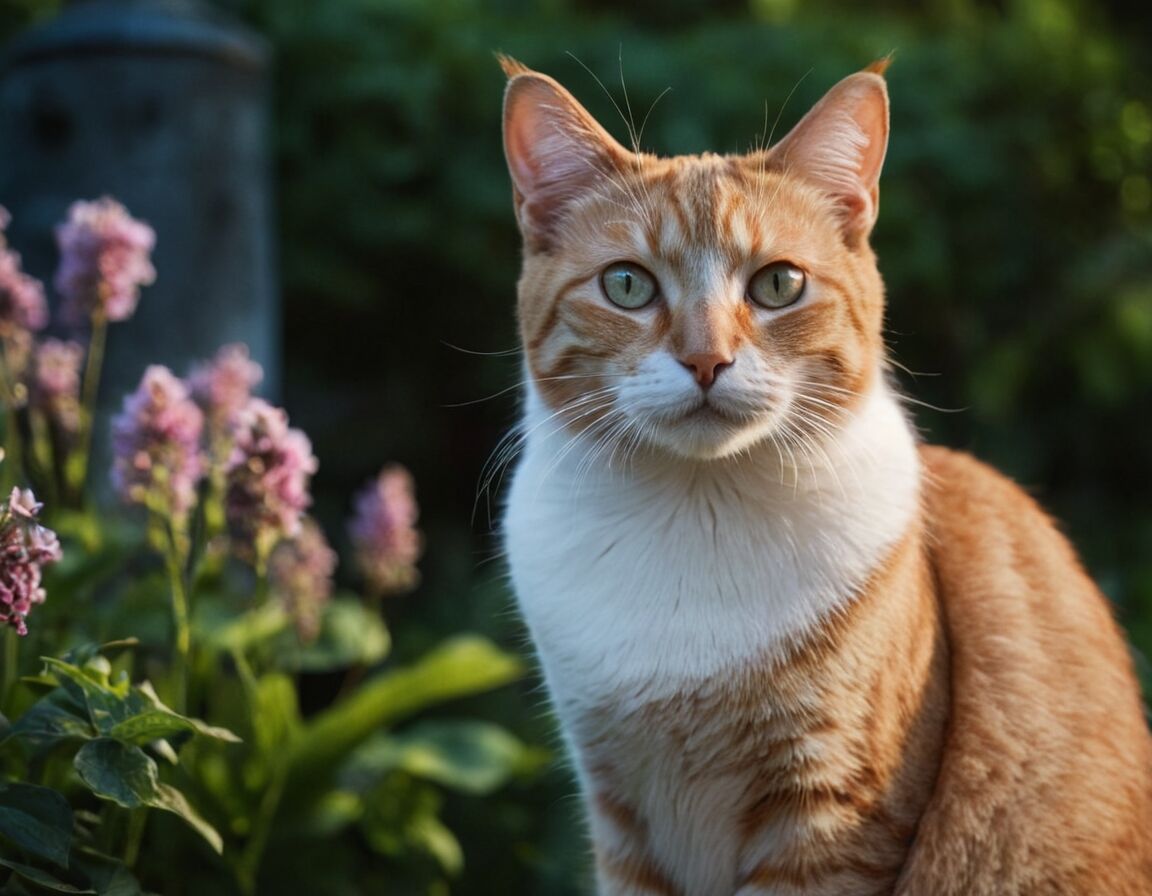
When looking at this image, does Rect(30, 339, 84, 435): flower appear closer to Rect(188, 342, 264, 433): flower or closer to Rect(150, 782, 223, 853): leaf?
Rect(188, 342, 264, 433): flower

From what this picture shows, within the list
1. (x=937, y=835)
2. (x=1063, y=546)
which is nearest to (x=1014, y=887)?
(x=937, y=835)

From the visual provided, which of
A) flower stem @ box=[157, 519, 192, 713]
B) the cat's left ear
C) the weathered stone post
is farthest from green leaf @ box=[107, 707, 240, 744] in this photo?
the weathered stone post

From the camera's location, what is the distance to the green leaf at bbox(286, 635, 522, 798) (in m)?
2.62

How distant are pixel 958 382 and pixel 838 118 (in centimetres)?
298

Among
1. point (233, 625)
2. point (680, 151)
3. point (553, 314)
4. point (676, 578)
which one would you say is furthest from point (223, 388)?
point (680, 151)

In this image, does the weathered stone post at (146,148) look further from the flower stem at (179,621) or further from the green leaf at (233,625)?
the flower stem at (179,621)

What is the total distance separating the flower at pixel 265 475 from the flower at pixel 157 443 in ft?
0.41

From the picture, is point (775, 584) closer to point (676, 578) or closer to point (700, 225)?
point (676, 578)

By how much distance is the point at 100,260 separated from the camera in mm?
2453

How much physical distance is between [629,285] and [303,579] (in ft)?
3.57

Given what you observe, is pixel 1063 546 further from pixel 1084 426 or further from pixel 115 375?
pixel 1084 426

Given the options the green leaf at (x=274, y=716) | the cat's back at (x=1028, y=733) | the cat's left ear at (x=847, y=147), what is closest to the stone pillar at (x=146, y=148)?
the green leaf at (x=274, y=716)

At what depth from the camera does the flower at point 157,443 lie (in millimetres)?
2180

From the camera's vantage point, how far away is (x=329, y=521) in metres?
4.50
